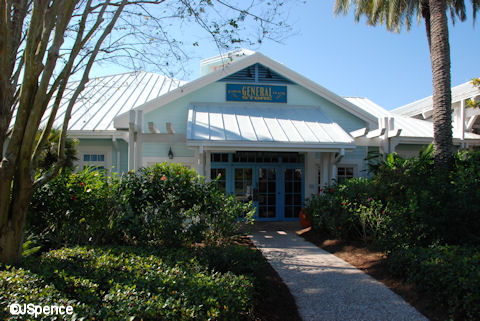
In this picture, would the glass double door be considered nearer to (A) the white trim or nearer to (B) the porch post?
(B) the porch post

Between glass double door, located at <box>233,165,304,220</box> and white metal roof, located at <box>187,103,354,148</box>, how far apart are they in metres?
1.92

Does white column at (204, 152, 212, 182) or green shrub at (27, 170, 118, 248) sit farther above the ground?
white column at (204, 152, 212, 182)

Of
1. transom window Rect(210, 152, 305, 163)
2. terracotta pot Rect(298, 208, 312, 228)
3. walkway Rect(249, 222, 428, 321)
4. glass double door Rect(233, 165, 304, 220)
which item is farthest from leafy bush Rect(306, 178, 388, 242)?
transom window Rect(210, 152, 305, 163)

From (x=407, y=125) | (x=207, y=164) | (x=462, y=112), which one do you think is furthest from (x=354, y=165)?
(x=207, y=164)

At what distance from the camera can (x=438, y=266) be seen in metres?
4.58

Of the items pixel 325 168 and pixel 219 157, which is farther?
pixel 219 157

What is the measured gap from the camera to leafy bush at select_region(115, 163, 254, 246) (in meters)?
6.34

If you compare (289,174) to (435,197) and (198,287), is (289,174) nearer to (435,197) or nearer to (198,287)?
(435,197)

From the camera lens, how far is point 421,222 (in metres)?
6.15

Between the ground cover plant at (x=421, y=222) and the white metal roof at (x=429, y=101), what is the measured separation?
5036 mm

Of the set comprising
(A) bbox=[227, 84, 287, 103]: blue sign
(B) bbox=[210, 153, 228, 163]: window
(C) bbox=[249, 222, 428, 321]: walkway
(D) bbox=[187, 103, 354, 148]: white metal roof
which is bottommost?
(C) bbox=[249, 222, 428, 321]: walkway

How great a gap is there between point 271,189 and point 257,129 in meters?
2.80

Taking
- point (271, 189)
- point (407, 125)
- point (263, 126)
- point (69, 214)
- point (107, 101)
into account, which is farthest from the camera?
point (407, 125)

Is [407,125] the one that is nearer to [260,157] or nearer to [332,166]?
Answer: [332,166]
